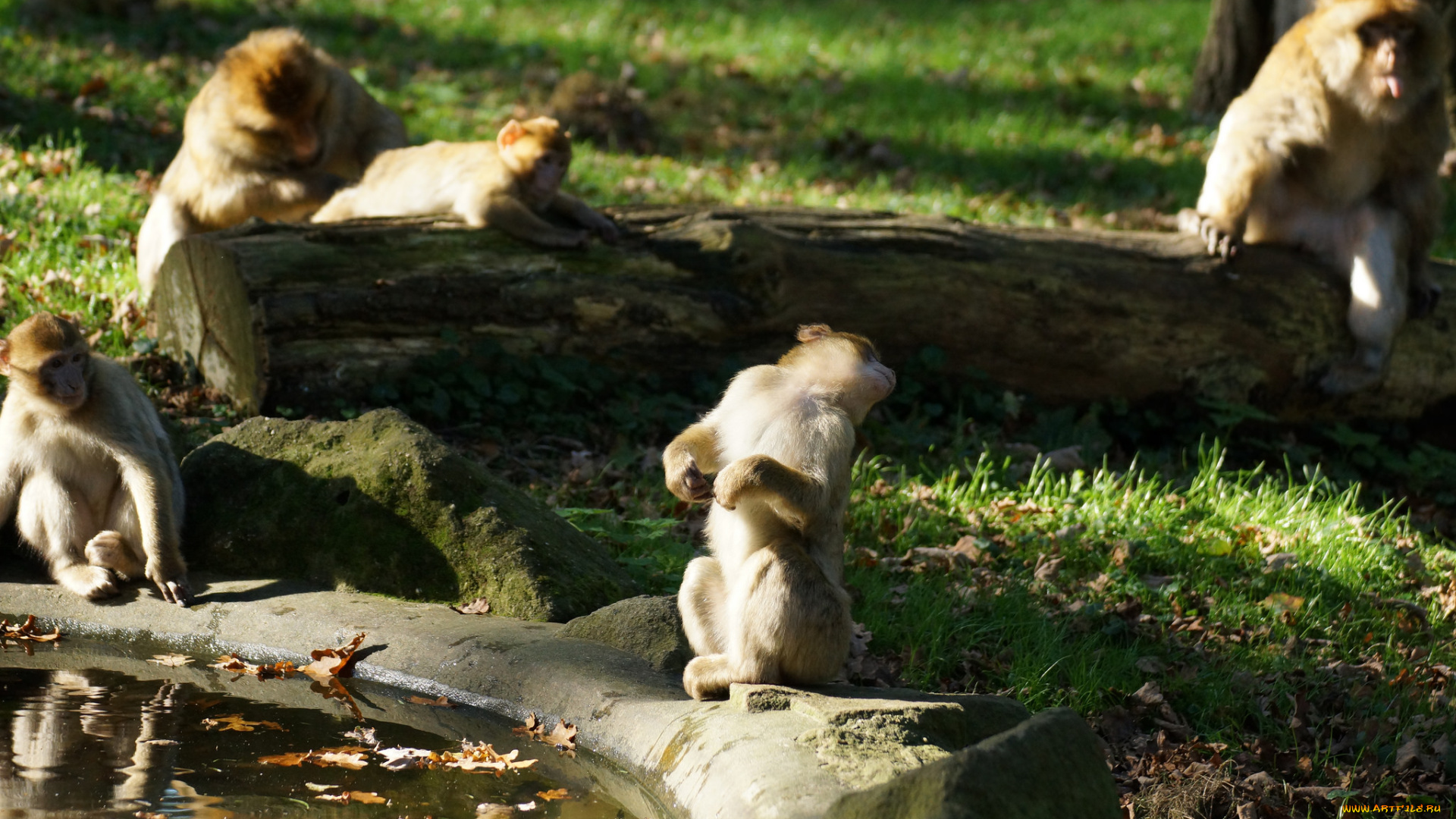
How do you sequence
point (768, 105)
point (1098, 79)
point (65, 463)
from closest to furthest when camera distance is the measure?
point (65, 463) < point (768, 105) < point (1098, 79)

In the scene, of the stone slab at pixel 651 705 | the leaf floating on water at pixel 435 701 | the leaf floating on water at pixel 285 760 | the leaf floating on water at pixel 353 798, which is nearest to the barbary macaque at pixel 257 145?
the stone slab at pixel 651 705

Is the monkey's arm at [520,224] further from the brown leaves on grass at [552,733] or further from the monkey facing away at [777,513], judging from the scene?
the brown leaves on grass at [552,733]

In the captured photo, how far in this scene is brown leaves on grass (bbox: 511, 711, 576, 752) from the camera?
12.3 ft

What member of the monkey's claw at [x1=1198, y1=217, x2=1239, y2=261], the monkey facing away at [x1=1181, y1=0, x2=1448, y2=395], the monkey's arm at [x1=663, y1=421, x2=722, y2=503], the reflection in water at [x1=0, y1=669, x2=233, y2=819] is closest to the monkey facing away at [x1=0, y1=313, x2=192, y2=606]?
the reflection in water at [x1=0, y1=669, x2=233, y2=819]

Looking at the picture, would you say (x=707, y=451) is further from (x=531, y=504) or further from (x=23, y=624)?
(x=23, y=624)

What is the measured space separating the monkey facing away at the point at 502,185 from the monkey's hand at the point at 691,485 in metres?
3.27

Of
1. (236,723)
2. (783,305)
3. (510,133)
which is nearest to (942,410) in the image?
(783,305)

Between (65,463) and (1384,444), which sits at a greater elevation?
(65,463)

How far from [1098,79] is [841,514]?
11.3 meters

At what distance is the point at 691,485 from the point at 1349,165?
5.41 meters

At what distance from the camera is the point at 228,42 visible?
12859 millimetres

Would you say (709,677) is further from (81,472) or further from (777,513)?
(81,472)

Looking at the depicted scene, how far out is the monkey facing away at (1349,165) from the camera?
704cm

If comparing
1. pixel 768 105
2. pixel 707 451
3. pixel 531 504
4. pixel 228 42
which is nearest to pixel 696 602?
pixel 707 451
